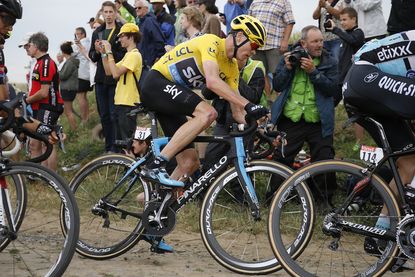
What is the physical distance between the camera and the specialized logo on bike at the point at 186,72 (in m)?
6.62

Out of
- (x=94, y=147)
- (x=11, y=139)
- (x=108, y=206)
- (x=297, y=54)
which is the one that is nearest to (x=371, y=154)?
(x=297, y=54)

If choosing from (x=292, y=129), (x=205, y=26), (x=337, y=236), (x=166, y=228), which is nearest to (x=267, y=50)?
(x=205, y=26)

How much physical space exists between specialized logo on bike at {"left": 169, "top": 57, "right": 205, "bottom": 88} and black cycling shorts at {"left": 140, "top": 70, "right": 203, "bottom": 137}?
89 mm

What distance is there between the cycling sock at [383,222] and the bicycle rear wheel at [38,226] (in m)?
2.19

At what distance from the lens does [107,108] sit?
11.5 metres

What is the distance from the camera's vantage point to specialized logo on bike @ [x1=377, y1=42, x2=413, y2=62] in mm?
5621

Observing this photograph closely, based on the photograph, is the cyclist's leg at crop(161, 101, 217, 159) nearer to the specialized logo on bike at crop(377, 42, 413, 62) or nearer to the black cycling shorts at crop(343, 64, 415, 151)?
the black cycling shorts at crop(343, 64, 415, 151)

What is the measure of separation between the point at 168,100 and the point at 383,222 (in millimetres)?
2154

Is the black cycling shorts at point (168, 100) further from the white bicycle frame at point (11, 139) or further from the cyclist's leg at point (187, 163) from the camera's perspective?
the white bicycle frame at point (11, 139)

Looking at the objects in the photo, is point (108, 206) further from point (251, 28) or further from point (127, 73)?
point (127, 73)

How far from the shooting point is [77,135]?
45.8ft

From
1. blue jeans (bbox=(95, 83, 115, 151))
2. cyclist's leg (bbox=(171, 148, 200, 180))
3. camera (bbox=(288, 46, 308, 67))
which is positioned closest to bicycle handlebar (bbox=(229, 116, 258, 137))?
cyclist's leg (bbox=(171, 148, 200, 180))

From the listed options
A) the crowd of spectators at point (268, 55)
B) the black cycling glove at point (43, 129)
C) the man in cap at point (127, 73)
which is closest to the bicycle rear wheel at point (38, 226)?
the black cycling glove at point (43, 129)

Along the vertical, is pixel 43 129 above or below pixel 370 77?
below
